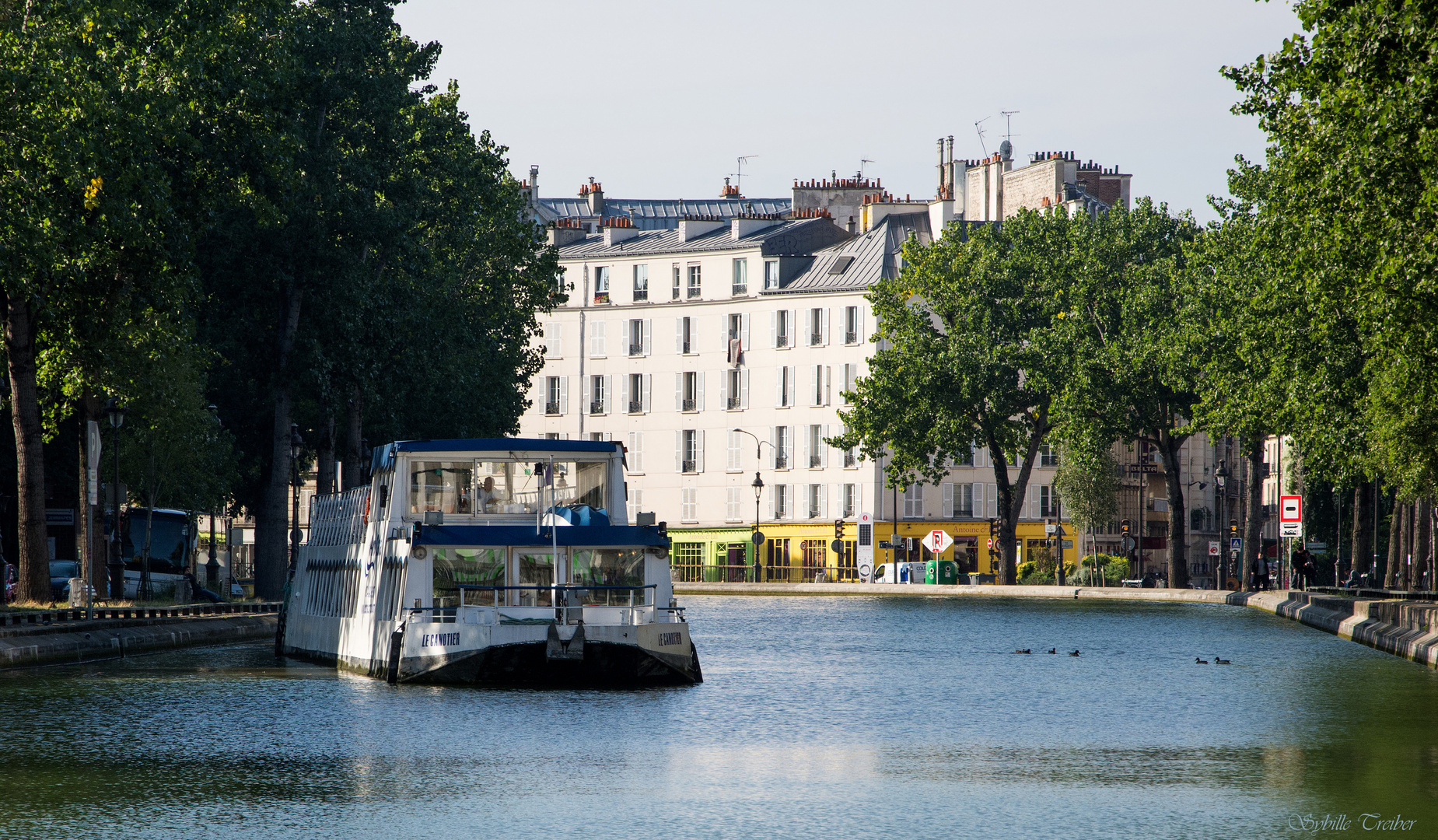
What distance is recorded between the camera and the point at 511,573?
30.6 metres

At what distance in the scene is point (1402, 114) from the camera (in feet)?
88.5

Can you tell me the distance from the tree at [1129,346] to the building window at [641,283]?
3871cm

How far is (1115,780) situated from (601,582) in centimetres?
1375

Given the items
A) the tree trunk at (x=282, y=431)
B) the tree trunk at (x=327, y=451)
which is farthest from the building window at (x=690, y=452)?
the tree trunk at (x=282, y=431)

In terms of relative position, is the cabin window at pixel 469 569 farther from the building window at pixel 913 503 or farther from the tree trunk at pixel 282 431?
the building window at pixel 913 503

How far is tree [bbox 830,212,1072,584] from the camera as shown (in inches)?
3388

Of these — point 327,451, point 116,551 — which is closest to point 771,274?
point 327,451

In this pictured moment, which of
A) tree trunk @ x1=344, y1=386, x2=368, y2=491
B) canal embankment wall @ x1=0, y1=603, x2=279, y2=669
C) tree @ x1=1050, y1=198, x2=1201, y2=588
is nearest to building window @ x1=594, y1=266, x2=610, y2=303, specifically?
tree @ x1=1050, y1=198, x2=1201, y2=588

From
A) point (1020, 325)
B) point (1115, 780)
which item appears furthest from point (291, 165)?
point (1020, 325)

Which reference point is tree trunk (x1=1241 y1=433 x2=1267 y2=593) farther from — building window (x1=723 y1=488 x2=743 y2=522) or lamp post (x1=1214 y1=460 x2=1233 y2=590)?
building window (x1=723 y1=488 x2=743 y2=522)

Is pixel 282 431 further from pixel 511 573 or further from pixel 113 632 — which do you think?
pixel 511 573

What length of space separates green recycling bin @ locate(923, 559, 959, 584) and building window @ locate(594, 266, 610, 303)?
3320cm

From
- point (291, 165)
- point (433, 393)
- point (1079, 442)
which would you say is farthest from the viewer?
point (1079, 442)

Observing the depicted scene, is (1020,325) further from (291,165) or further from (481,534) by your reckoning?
(481,534)
